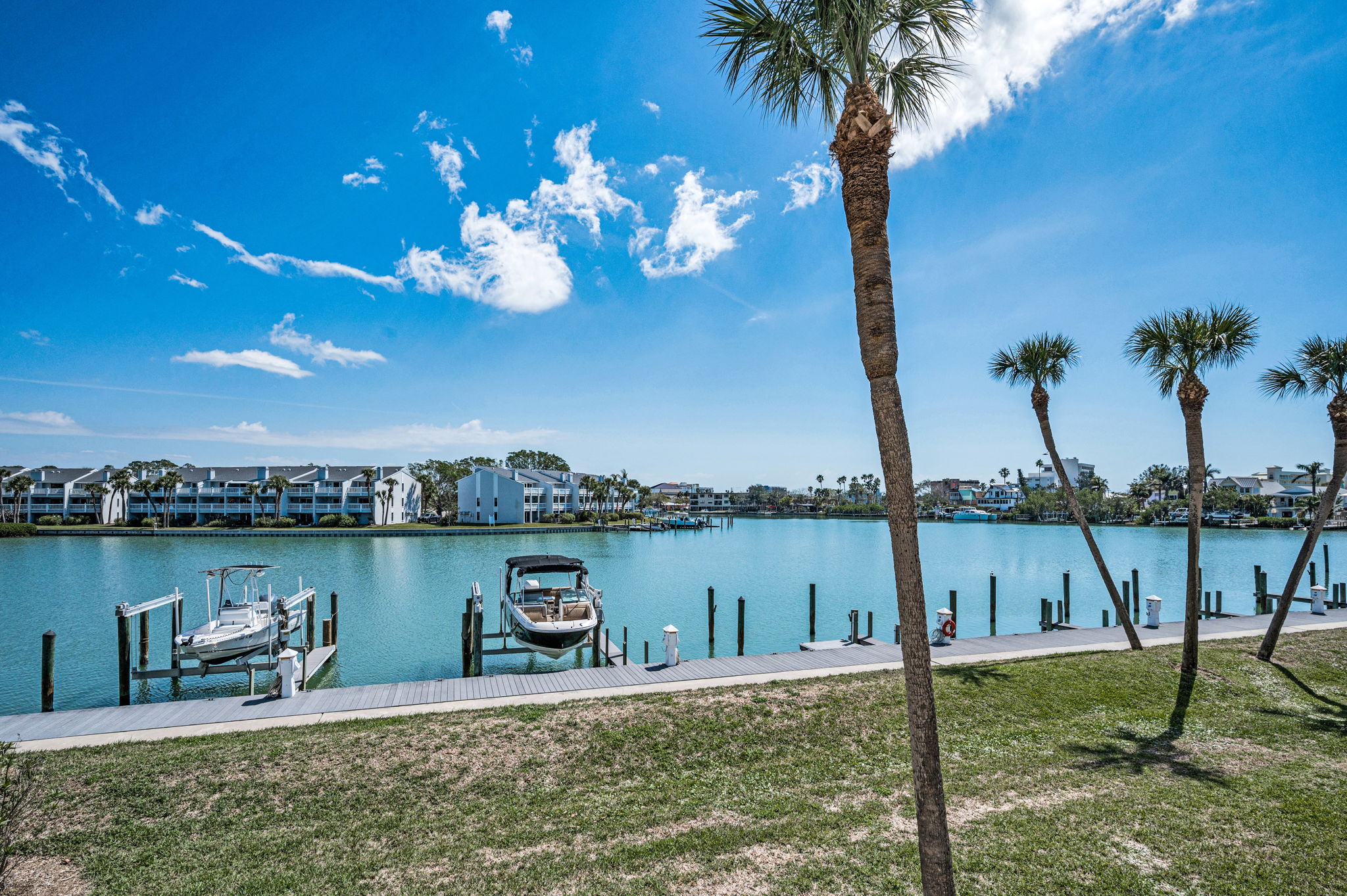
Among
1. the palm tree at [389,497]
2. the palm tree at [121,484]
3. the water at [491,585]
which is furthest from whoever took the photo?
the palm tree at [389,497]

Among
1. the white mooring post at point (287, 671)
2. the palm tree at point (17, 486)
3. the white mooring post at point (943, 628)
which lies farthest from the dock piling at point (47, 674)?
the palm tree at point (17, 486)

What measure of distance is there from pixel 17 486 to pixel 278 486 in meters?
30.9

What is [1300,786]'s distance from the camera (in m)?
7.42

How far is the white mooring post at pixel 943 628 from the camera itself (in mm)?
16141

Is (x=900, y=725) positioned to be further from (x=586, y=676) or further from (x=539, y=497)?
(x=539, y=497)

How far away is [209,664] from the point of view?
17031 millimetres

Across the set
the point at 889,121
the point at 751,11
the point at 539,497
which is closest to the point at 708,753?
the point at 889,121

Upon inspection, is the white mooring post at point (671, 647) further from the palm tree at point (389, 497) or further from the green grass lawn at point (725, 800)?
the palm tree at point (389, 497)

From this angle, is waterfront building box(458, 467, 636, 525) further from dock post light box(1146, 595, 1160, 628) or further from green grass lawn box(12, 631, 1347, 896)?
green grass lawn box(12, 631, 1347, 896)

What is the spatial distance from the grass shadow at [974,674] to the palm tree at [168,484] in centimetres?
9940

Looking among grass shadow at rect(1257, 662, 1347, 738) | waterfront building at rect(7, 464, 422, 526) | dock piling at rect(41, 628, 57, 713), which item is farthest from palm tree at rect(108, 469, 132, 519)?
grass shadow at rect(1257, 662, 1347, 738)

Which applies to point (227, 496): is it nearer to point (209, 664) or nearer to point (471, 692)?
point (209, 664)

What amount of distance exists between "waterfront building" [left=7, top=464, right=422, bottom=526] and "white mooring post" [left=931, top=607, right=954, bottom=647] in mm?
82921

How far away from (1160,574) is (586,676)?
45.6 metres
